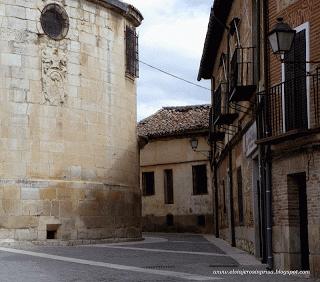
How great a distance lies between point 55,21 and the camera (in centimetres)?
2097

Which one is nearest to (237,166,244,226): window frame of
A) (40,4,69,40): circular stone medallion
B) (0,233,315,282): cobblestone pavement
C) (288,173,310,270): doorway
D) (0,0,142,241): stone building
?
(0,233,315,282): cobblestone pavement

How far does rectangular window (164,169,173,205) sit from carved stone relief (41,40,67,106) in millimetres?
16335

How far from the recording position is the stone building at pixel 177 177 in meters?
35.1

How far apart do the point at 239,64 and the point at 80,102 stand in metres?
7.47

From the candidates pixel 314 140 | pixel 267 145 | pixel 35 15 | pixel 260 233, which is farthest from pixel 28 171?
pixel 314 140

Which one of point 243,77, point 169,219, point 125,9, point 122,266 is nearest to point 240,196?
point 243,77

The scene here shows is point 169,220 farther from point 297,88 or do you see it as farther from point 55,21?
point 297,88

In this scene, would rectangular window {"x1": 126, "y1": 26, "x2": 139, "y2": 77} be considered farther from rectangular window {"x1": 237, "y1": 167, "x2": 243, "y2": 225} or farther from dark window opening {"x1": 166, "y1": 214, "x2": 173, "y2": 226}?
dark window opening {"x1": 166, "y1": 214, "x2": 173, "y2": 226}

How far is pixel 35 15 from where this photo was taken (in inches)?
807

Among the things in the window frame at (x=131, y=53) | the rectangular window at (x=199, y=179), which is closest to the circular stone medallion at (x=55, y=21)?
the window frame at (x=131, y=53)

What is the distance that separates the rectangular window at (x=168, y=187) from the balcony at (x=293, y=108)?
2393 cm

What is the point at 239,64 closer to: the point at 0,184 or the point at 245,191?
the point at 245,191

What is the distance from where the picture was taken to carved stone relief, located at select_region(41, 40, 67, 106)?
20562mm

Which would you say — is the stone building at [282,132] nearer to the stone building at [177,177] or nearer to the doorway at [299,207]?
the doorway at [299,207]
